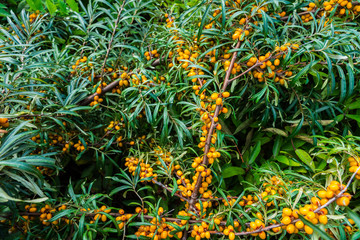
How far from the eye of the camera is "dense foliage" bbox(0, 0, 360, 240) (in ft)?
2.99

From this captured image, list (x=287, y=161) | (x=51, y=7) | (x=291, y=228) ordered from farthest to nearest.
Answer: (x=51, y=7)
(x=287, y=161)
(x=291, y=228)

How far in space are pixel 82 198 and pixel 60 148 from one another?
0.40m

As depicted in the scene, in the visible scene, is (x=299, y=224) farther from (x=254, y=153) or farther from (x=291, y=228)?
(x=254, y=153)

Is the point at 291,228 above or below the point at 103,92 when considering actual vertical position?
below

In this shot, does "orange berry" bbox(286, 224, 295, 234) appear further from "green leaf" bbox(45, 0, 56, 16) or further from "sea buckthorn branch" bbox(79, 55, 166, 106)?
"green leaf" bbox(45, 0, 56, 16)

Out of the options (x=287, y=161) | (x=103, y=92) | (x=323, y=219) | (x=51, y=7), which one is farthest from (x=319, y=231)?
(x=51, y=7)

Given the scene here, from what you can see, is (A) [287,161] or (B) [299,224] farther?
(A) [287,161]

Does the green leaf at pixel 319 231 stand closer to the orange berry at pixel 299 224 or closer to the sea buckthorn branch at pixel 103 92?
the orange berry at pixel 299 224

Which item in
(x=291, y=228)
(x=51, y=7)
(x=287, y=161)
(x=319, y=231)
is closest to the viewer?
(x=319, y=231)

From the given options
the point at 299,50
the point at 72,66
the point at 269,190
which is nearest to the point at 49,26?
the point at 72,66

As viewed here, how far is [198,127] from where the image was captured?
1.40 metres

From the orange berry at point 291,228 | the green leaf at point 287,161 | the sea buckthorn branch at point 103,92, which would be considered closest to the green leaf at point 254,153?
the green leaf at point 287,161

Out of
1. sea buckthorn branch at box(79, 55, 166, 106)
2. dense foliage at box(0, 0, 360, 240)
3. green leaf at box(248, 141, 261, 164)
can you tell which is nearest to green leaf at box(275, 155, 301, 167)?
dense foliage at box(0, 0, 360, 240)

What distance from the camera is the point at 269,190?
1033 millimetres
